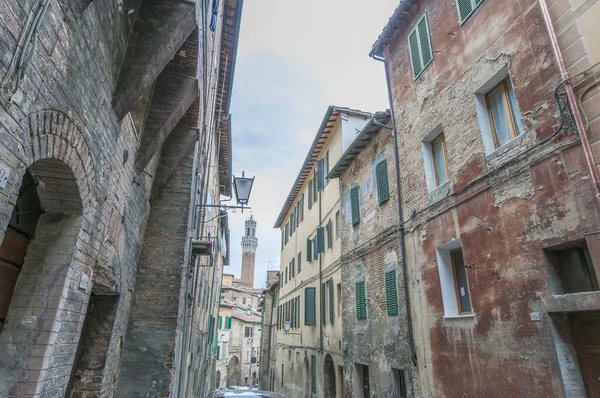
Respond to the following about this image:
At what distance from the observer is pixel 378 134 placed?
34.2 ft

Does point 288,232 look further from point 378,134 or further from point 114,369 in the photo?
point 114,369

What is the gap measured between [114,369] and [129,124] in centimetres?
367

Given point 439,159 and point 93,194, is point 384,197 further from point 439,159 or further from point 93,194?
point 93,194

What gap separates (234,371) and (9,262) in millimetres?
47214

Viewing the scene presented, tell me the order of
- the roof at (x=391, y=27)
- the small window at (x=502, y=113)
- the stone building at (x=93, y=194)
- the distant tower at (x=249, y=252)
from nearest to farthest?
the stone building at (x=93, y=194) → the small window at (x=502, y=113) → the roof at (x=391, y=27) → the distant tower at (x=249, y=252)

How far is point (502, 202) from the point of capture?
554cm

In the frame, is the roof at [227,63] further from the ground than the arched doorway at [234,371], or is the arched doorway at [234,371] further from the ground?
the roof at [227,63]

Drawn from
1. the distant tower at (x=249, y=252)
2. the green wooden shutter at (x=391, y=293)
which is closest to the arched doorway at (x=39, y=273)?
the green wooden shutter at (x=391, y=293)

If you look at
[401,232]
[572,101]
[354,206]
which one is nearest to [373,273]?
[401,232]

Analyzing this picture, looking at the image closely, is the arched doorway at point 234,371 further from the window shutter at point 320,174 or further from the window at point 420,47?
the window at point 420,47

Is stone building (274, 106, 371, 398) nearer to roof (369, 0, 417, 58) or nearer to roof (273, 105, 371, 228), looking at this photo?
roof (273, 105, 371, 228)

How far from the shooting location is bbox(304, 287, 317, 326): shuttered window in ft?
50.7

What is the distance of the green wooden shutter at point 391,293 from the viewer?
8531 mm

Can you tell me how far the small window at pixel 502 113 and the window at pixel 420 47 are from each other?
7.02ft
